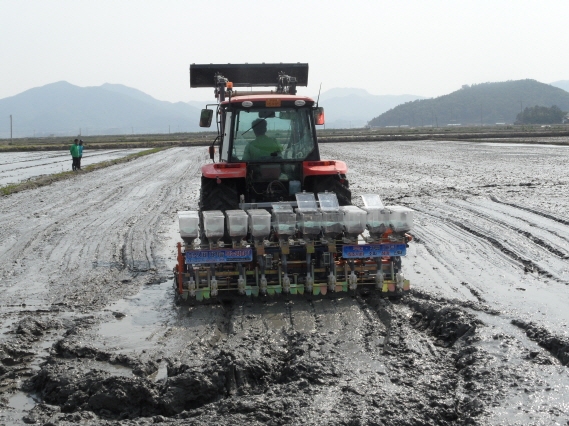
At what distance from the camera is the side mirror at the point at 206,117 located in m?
9.20

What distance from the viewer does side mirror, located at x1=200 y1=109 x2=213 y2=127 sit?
362 inches

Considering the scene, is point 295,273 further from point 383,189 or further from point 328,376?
point 383,189

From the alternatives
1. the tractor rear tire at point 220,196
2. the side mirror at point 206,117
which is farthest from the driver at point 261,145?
the side mirror at point 206,117

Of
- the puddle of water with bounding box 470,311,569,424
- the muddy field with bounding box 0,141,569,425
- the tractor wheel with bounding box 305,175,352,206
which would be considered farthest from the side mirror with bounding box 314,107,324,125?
the puddle of water with bounding box 470,311,569,424

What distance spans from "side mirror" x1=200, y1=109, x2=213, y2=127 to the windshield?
1.83 feet

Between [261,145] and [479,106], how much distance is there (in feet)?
604

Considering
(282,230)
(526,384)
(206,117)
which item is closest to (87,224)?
(206,117)

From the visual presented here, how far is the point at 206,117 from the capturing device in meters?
9.23

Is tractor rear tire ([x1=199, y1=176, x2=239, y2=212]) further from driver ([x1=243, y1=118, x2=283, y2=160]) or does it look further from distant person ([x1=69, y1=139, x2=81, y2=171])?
distant person ([x1=69, y1=139, x2=81, y2=171])

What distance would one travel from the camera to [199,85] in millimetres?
11344

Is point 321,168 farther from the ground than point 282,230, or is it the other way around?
point 321,168

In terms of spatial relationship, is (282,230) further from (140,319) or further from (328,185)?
(140,319)

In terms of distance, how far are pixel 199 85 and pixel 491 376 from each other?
7.78 metres

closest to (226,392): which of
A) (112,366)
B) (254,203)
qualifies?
(112,366)
